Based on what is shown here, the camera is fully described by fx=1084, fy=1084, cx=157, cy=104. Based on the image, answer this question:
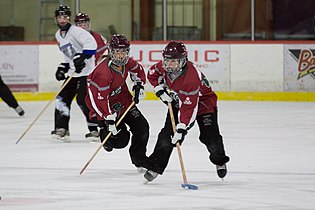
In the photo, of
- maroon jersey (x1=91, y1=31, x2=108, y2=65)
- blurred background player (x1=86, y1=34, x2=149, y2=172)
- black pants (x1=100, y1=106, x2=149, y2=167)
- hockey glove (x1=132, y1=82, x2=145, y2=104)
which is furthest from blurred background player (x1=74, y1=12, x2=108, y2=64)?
black pants (x1=100, y1=106, x2=149, y2=167)

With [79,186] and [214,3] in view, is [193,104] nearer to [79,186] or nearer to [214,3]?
[79,186]

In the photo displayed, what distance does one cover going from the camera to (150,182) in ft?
23.1

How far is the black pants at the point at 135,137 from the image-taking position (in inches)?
296

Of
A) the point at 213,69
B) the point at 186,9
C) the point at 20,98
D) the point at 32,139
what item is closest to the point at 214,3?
the point at 186,9

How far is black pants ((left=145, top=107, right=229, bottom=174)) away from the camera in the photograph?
6930mm

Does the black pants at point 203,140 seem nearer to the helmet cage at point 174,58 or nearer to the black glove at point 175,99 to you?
the black glove at point 175,99

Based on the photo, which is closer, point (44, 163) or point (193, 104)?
point (193, 104)

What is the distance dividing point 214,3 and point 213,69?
5.40 ft

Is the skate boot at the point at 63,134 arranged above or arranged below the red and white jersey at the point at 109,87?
below

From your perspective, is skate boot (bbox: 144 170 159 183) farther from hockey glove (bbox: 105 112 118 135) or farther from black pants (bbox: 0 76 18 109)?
black pants (bbox: 0 76 18 109)

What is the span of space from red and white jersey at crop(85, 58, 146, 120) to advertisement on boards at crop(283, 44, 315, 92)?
6.94 meters

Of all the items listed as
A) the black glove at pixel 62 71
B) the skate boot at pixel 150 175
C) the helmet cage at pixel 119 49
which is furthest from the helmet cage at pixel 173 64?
the black glove at pixel 62 71

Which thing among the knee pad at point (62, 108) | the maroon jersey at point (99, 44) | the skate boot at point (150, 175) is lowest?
the skate boot at point (150, 175)

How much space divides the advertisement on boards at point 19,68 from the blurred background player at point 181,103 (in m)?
7.74
